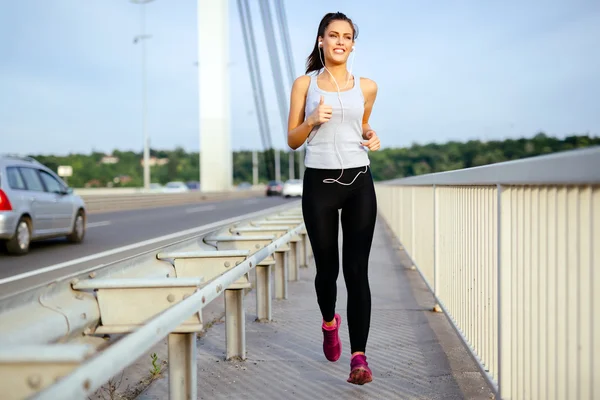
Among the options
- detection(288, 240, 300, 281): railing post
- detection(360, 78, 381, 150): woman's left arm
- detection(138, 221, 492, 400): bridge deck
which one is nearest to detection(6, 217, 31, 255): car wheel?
detection(288, 240, 300, 281): railing post

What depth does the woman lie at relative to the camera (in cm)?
406

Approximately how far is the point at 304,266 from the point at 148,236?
546 cm

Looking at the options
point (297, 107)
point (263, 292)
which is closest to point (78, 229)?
point (263, 292)

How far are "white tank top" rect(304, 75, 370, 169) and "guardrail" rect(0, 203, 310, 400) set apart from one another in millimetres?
670

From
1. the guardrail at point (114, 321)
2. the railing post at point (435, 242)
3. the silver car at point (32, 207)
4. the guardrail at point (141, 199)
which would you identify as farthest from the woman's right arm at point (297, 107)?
the guardrail at point (141, 199)

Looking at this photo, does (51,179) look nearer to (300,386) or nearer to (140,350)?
(300,386)

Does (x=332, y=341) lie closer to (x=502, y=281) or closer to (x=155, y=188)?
(x=502, y=281)

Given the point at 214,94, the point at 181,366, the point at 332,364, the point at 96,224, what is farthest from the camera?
the point at 214,94

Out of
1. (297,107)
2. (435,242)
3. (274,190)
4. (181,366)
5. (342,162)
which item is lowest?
(274,190)

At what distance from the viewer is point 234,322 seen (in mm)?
4543

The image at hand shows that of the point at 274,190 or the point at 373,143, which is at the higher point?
the point at 373,143

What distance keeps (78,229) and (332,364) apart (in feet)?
34.3

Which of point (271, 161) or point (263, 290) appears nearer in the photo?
point (263, 290)

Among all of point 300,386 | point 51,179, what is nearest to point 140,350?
point 300,386
